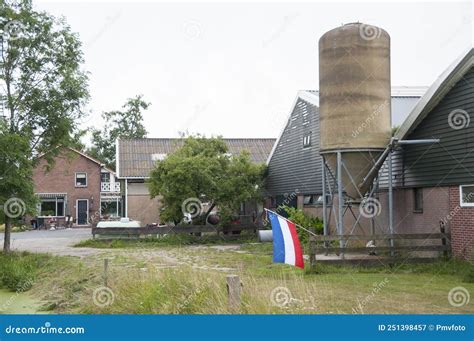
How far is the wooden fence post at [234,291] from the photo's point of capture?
361 inches

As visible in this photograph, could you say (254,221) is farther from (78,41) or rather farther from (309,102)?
(78,41)

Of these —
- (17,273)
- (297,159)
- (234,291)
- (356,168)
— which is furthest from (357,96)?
(297,159)

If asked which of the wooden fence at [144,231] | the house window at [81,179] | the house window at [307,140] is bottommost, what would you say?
the wooden fence at [144,231]

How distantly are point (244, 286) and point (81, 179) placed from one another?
45.8 m

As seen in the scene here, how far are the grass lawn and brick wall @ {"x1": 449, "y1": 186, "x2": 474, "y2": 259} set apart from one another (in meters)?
0.43

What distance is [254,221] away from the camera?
34.0m

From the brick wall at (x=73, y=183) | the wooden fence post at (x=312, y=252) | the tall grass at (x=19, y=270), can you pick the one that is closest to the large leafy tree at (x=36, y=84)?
the tall grass at (x=19, y=270)

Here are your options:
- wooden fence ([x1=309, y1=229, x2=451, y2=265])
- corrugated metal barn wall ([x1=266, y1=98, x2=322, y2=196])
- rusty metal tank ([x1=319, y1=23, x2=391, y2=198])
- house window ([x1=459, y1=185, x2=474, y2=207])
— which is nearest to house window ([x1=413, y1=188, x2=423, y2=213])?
wooden fence ([x1=309, y1=229, x2=451, y2=265])

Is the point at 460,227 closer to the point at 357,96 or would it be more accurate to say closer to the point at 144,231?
the point at 357,96

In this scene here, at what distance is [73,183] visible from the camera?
5353 cm

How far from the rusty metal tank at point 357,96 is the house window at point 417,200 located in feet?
6.18

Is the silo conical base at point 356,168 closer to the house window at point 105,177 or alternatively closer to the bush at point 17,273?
the bush at point 17,273

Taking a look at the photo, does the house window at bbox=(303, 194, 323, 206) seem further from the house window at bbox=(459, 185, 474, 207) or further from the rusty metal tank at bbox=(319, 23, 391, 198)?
the house window at bbox=(459, 185, 474, 207)

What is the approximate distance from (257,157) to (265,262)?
24954 millimetres
